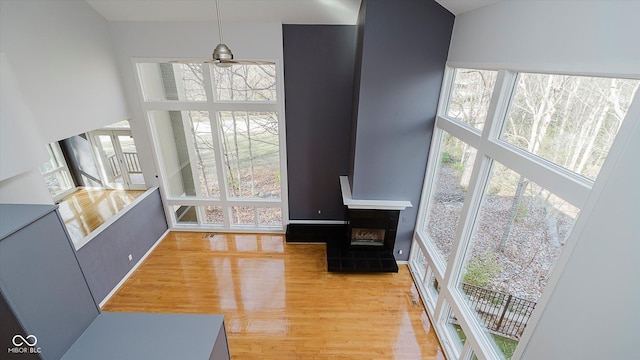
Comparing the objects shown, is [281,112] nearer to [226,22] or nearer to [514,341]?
[226,22]

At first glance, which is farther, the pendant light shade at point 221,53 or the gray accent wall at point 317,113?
the gray accent wall at point 317,113

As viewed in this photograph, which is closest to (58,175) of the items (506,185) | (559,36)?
(506,185)

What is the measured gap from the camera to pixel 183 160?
577cm

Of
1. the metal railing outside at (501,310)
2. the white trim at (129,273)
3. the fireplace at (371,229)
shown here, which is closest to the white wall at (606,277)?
the metal railing outside at (501,310)

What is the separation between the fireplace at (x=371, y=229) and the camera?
15.5 ft

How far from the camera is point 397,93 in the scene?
13.1 feet

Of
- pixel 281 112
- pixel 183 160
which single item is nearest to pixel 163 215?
pixel 183 160

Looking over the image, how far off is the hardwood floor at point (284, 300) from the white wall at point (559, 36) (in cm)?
367

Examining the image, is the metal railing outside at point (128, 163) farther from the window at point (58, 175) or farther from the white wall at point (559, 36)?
the white wall at point (559, 36)

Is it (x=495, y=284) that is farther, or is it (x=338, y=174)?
(x=338, y=174)

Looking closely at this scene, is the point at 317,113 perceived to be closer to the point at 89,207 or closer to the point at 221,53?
the point at 221,53

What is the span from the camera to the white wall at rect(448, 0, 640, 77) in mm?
1549

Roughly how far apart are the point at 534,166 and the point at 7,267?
394 cm

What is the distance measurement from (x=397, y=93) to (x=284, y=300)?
3726mm
